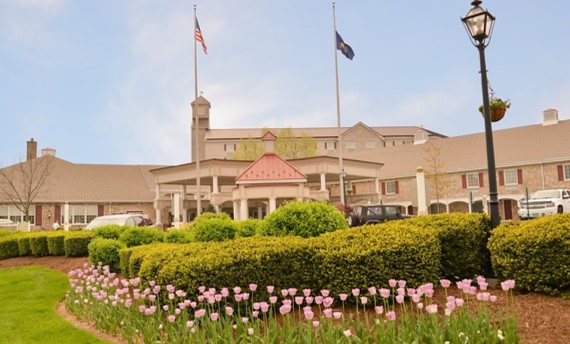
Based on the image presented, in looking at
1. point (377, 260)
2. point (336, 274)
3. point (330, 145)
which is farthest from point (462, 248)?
point (330, 145)

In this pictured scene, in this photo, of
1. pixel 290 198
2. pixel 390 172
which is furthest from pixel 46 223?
pixel 390 172

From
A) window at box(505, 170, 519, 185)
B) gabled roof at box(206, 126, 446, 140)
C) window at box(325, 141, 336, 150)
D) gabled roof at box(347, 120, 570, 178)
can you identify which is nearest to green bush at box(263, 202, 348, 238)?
gabled roof at box(347, 120, 570, 178)

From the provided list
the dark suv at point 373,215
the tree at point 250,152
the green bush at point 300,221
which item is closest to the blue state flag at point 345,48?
the dark suv at point 373,215

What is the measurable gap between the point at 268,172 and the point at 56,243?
441 inches

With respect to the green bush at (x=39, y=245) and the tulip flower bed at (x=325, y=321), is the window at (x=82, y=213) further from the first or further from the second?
the tulip flower bed at (x=325, y=321)

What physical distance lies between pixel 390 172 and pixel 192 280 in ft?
153

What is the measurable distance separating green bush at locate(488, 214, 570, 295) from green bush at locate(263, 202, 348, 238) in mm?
4034

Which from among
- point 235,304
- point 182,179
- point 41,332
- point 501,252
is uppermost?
point 182,179

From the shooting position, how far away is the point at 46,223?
45938mm

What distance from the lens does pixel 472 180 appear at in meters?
46.1

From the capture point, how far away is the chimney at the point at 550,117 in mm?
45350

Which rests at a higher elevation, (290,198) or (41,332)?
(290,198)

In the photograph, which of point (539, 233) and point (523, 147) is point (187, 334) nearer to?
point (539, 233)

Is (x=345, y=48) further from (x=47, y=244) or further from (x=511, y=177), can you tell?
(x=511, y=177)
